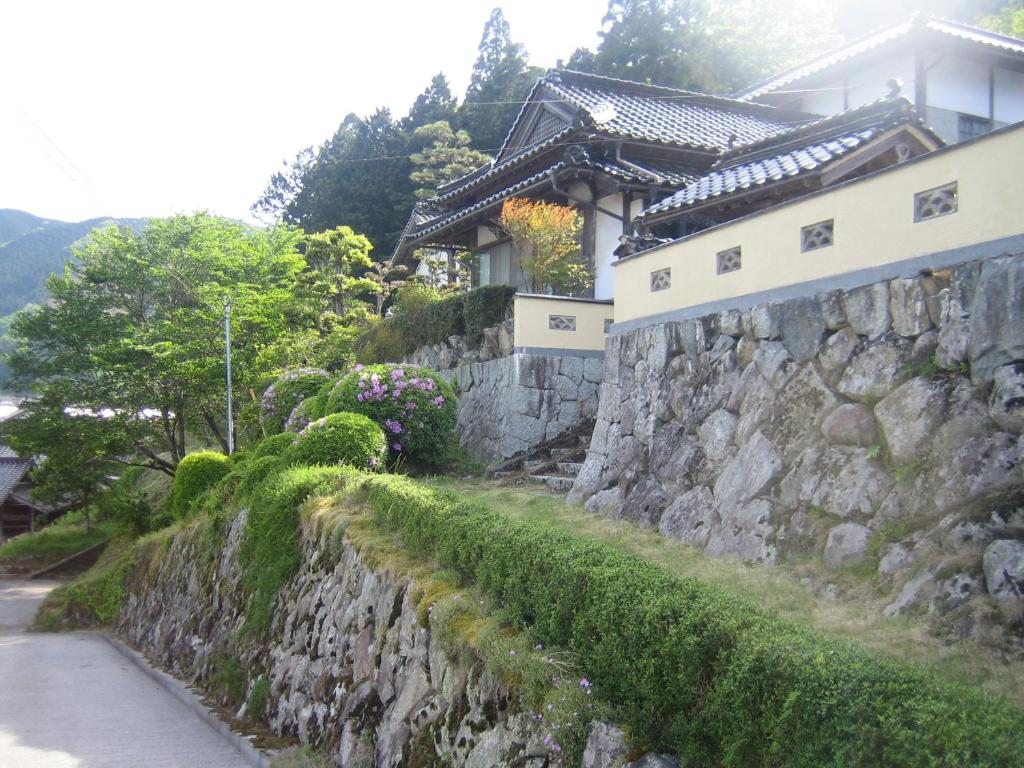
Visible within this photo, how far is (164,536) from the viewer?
746 inches

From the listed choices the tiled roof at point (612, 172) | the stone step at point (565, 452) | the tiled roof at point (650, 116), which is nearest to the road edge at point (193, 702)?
the stone step at point (565, 452)

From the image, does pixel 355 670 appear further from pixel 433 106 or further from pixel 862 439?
pixel 433 106

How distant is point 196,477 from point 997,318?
1722cm

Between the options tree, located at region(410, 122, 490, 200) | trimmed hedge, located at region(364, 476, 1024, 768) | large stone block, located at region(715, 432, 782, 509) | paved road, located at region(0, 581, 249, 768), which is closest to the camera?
trimmed hedge, located at region(364, 476, 1024, 768)

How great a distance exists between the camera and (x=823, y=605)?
6461mm

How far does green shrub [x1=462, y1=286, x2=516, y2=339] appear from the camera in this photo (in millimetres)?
16125

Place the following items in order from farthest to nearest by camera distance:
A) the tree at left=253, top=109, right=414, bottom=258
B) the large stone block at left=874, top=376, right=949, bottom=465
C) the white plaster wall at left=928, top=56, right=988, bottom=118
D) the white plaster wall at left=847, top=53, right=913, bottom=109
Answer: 1. the tree at left=253, top=109, right=414, bottom=258
2. the white plaster wall at left=928, top=56, right=988, bottom=118
3. the white plaster wall at left=847, top=53, right=913, bottom=109
4. the large stone block at left=874, top=376, right=949, bottom=465

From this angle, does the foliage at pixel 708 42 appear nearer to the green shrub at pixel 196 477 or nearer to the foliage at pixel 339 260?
the foliage at pixel 339 260

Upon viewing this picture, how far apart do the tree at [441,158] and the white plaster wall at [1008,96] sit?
846 inches

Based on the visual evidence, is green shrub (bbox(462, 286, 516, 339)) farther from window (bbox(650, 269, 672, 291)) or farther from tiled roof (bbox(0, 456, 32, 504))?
tiled roof (bbox(0, 456, 32, 504))

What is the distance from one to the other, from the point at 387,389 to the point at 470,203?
26.4ft

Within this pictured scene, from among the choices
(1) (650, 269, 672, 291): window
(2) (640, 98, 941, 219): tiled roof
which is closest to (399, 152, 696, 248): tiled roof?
(2) (640, 98, 941, 219): tiled roof

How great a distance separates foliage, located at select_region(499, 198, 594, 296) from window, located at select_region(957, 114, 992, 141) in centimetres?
748

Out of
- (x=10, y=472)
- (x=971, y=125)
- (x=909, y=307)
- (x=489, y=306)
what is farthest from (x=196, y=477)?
(x=10, y=472)
